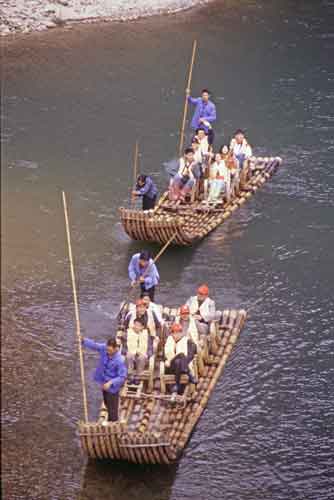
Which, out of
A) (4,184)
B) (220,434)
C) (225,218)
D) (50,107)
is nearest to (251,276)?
(225,218)

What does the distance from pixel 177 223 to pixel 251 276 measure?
2.01 metres

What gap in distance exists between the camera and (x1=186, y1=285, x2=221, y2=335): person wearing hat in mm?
Result: 18844

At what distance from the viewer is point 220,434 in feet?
57.5

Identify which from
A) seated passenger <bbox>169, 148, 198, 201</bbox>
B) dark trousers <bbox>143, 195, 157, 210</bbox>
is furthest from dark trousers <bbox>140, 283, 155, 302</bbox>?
seated passenger <bbox>169, 148, 198, 201</bbox>

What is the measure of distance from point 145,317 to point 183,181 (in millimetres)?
6626

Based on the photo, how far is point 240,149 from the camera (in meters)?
26.0

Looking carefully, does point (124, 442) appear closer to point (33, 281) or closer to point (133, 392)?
point (133, 392)

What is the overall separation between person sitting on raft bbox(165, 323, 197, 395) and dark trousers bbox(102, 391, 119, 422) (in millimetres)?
1594

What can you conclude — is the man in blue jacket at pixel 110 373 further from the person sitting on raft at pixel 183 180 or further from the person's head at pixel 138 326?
the person sitting on raft at pixel 183 180

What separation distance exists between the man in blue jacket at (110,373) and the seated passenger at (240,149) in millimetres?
11172

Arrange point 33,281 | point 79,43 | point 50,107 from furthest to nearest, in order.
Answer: point 79,43 → point 50,107 → point 33,281

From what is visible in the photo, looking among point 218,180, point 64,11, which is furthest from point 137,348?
point 64,11

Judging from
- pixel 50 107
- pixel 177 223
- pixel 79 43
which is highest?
pixel 79 43

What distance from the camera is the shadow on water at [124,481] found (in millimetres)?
15898
